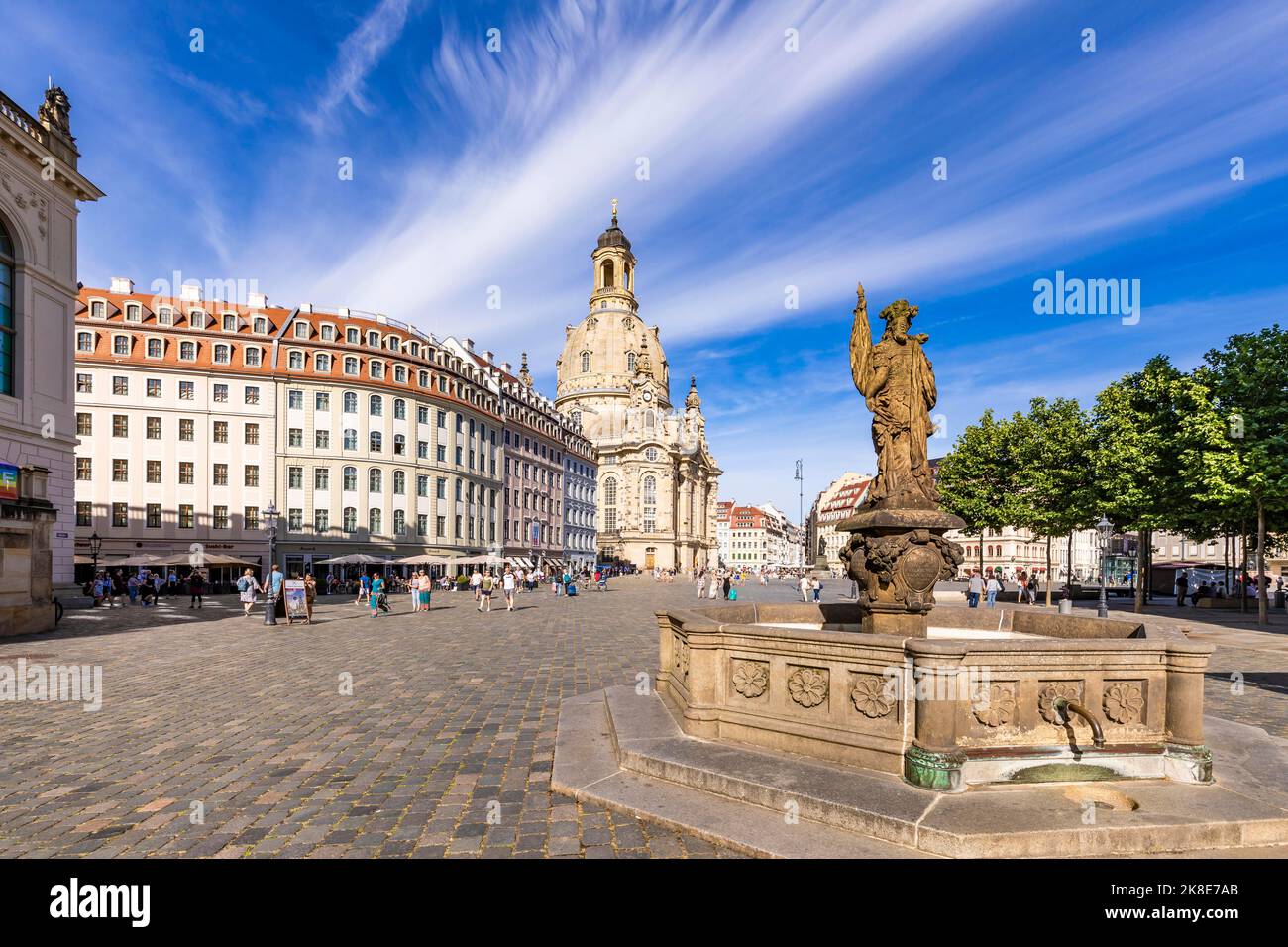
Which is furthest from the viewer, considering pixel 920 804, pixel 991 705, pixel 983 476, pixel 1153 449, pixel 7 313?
pixel 983 476

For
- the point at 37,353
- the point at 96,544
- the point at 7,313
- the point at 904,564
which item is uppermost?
the point at 7,313

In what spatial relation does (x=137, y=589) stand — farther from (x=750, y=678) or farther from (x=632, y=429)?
(x=632, y=429)

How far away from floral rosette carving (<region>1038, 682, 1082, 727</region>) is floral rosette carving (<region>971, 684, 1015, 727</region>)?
31cm

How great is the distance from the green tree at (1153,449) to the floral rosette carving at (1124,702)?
26.3 metres

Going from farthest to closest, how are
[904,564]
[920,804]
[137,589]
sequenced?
[137,589]
[904,564]
[920,804]

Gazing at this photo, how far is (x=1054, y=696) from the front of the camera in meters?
6.01

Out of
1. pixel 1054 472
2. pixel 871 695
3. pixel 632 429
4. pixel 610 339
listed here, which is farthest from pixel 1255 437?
pixel 610 339

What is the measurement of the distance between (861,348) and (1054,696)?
4612 millimetres

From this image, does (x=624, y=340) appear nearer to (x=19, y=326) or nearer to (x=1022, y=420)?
(x=1022, y=420)

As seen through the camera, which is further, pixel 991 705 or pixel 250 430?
pixel 250 430

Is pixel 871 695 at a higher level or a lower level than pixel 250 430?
lower

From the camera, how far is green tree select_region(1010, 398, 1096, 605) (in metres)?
35.5

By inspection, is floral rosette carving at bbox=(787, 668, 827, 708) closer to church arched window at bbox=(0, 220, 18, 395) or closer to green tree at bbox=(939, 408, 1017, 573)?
church arched window at bbox=(0, 220, 18, 395)

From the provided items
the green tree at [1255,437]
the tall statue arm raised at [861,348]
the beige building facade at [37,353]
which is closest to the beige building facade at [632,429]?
the green tree at [1255,437]
